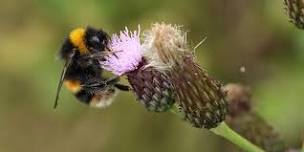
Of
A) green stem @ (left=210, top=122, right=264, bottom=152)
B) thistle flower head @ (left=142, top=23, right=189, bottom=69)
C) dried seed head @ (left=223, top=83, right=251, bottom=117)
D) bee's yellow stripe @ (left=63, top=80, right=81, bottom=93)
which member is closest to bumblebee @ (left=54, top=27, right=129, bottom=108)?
bee's yellow stripe @ (left=63, top=80, right=81, bottom=93)

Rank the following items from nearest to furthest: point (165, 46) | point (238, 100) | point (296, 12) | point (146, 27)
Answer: point (165, 46), point (296, 12), point (238, 100), point (146, 27)

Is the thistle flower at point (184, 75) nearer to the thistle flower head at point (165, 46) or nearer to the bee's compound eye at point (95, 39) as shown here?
the thistle flower head at point (165, 46)

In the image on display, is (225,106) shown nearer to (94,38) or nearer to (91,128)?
(94,38)

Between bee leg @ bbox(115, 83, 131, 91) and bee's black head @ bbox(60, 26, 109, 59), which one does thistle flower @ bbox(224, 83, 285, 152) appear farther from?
bee's black head @ bbox(60, 26, 109, 59)

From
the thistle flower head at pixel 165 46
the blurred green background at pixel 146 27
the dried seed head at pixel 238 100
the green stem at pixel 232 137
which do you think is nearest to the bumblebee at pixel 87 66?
the thistle flower head at pixel 165 46

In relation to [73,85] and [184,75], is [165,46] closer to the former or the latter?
[184,75]

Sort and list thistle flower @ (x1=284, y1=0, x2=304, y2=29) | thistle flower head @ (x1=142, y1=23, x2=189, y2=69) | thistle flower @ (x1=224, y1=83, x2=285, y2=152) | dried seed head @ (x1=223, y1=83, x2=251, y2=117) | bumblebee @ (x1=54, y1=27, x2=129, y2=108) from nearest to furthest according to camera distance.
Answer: thistle flower head @ (x1=142, y1=23, x2=189, y2=69), thistle flower @ (x1=284, y1=0, x2=304, y2=29), bumblebee @ (x1=54, y1=27, x2=129, y2=108), thistle flower @ (x1=224, y1=83, x2=285, y2=152), dried seed head @ (x1=223, y1=83, x2=251, y2=117)

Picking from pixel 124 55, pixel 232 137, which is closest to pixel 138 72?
pixel 124 55
